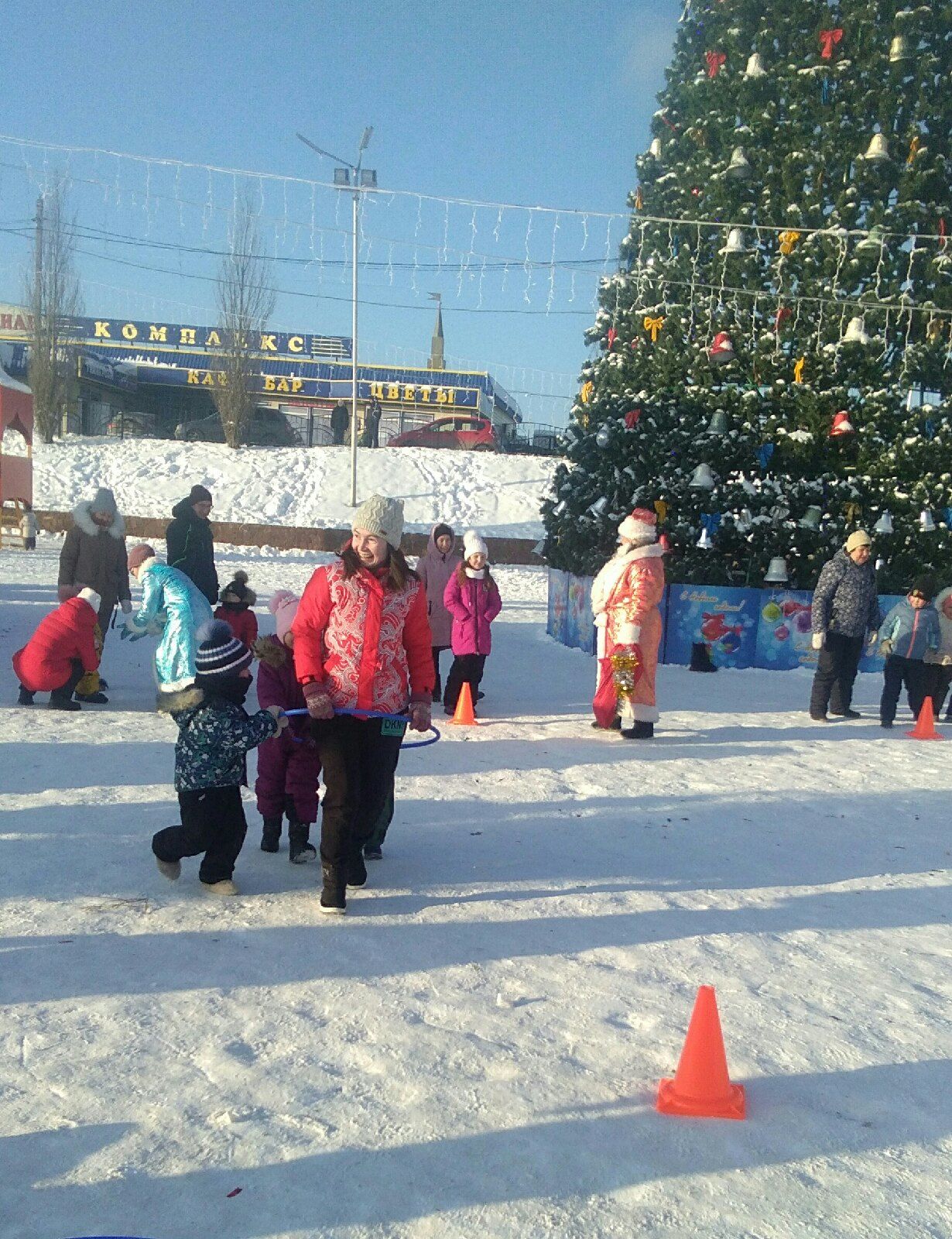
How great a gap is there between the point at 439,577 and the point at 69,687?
133 inches

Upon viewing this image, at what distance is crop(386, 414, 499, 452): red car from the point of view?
37688 millimetres

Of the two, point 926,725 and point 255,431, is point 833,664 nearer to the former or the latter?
point 926,725

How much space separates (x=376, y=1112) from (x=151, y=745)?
5.07 m

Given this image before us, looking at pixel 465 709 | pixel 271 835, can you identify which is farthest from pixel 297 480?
pixel 271 835

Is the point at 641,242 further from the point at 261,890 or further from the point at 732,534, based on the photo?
the point at 261,890

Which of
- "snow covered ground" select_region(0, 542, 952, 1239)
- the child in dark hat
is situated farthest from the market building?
"snow covered ground" select_region(0, 542, 952, 1239)

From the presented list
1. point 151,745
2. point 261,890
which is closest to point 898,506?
point 151,745

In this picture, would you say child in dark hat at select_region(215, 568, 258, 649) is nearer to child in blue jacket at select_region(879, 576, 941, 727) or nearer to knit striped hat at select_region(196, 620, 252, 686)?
knit striped hat at select_region(196, 620, 252, 686)

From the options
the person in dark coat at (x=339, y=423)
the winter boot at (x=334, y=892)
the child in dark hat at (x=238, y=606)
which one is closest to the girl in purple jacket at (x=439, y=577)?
the child in dark hat at (x=238, y=606)

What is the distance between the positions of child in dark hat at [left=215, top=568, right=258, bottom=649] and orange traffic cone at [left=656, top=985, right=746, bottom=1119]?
4982 mm

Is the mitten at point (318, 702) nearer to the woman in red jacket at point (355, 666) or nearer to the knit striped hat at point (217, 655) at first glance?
the woman in red jacket at point (355, 666)

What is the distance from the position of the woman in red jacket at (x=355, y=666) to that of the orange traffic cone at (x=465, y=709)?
4.27 metres

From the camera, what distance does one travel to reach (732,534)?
14250mm

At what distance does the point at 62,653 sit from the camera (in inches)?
335
